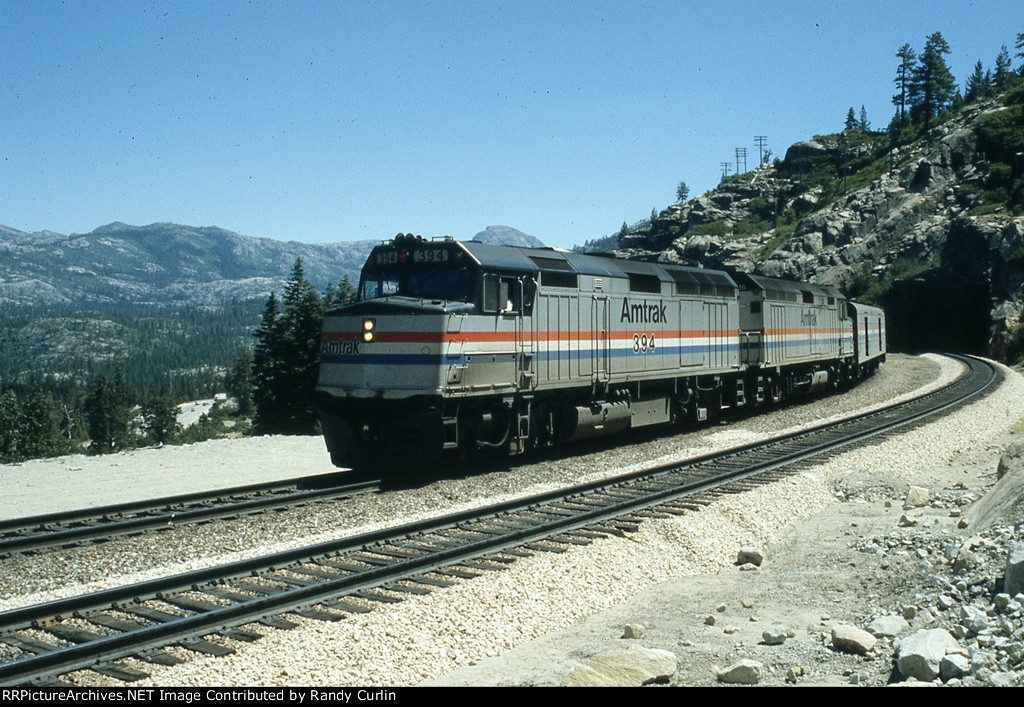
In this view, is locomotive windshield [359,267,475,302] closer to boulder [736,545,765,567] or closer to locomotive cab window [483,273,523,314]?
locomotive cab window [483,273,523,314]

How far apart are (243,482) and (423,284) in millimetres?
5696

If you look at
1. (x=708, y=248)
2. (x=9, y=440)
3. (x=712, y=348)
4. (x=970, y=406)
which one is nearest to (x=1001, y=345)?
(x=970, y=406)

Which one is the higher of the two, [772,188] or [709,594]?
[772,188]

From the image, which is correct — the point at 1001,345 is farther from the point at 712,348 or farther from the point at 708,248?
the point at 708,248

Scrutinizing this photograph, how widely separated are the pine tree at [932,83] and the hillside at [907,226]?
7.83 m

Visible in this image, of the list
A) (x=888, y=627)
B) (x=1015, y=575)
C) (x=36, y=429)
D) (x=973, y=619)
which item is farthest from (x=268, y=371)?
(x=36, y=429)

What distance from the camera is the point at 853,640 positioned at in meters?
6.20

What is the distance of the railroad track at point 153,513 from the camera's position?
10211 millimetres

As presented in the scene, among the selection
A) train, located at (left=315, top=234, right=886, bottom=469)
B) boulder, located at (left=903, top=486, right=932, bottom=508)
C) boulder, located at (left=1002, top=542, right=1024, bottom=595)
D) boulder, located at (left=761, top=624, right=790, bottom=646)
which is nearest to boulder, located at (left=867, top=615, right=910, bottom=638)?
boulder, located at (left=761, top=624, right=790, bottom=646)

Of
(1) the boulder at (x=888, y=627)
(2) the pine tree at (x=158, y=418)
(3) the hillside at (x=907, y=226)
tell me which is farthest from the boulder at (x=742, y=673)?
(2) the pine tree at (x=158, y=418)

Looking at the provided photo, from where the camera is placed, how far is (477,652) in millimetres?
6691

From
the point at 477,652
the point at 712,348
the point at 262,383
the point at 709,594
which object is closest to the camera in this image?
the point at 477,652
